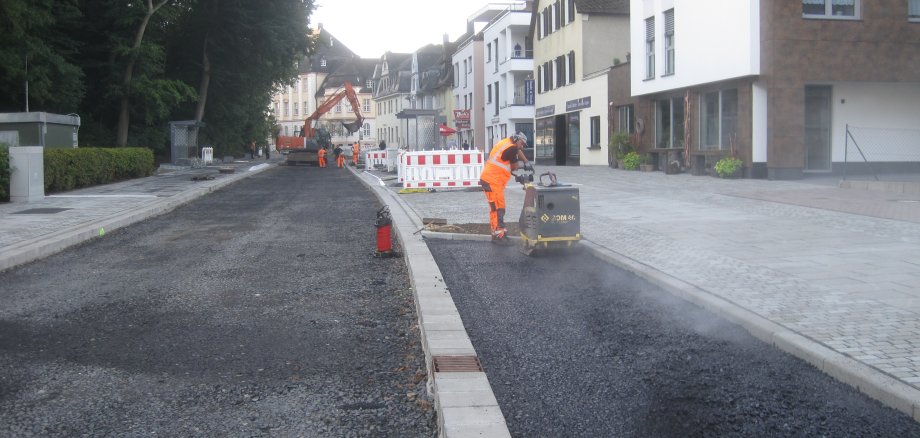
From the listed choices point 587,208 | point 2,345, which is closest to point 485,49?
point 587,208

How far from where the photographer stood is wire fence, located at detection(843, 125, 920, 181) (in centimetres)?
2353

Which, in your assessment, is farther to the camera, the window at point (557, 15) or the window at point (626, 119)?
the window at point (557, 15)

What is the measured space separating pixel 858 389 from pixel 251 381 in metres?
3.52

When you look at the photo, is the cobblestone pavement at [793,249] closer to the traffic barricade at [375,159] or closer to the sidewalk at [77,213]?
the sidewalk at [77,213]

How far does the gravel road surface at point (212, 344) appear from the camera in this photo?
4629 mm

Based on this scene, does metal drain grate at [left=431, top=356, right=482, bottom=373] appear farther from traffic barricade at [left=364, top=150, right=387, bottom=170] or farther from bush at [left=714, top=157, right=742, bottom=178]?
traffic barricade at [left=364, top=150, right=387, bottom=170]

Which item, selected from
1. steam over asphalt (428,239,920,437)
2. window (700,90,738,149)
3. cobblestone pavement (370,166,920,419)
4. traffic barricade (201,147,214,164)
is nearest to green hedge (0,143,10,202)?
cobblestone pavement (370,166,920,419)

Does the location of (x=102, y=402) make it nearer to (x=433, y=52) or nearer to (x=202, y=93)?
(x=202, y=93)

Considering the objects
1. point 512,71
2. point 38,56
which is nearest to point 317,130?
point 512,71

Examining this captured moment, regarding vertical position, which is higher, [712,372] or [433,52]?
[433,52]

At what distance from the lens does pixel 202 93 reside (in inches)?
1730

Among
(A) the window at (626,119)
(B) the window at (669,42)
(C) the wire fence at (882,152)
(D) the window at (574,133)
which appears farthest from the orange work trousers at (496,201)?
(D) the window at (574,133)

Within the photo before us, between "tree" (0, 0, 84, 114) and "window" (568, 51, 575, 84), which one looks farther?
"window" (568, 51, 575, 84)

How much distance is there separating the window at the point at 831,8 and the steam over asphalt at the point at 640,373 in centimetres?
1707
